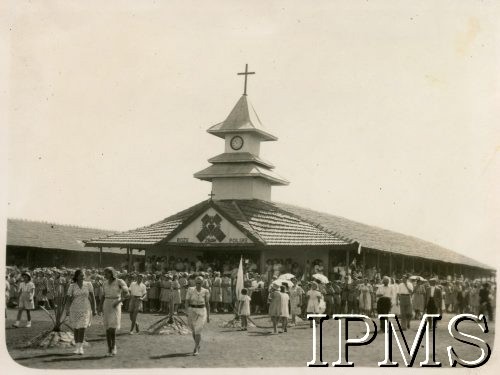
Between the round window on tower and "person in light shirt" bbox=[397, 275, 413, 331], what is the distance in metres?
9.25

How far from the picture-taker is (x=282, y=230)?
807 inches

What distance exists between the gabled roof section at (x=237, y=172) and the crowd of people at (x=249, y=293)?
3.12m

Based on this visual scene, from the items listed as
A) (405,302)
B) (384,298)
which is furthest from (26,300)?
(405,302)

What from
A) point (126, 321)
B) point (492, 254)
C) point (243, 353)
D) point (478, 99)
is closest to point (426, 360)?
point (492, 254)

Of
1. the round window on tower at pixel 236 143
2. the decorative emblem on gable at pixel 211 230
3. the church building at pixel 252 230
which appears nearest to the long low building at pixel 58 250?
the church building at pixel 252 230

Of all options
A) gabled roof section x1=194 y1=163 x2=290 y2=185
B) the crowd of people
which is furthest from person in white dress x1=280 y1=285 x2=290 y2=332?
gabled roof section x1=194 y1=163 x2=290 y2=185

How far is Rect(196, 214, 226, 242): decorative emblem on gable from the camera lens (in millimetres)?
20875

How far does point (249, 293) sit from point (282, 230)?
2.65 m

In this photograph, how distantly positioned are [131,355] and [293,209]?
11.3 metres

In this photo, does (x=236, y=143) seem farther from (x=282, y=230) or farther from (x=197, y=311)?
(x=197, y=311)

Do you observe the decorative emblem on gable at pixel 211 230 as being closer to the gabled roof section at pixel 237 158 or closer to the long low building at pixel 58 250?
the gabled roof section at pixel 237 158

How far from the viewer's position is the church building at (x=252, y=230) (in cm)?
2008

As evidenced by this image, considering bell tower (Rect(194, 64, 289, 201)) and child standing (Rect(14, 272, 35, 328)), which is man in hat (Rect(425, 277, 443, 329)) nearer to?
bell tower (Rect(194, 64, 289, 201))

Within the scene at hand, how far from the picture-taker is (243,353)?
42.9ft
